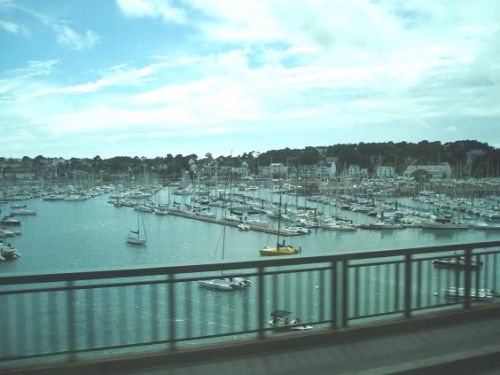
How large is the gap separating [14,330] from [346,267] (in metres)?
3.92

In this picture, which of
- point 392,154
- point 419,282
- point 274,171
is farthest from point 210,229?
point 392,154

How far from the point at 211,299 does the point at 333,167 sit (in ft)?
527

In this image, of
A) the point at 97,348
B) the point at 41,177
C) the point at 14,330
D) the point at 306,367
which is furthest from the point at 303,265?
the point at 41,177

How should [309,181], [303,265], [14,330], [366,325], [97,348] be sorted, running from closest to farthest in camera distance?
[14,330]
[97,348]
[303,265]
[366,325]
[309,181]

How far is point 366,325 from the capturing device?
6875 mm

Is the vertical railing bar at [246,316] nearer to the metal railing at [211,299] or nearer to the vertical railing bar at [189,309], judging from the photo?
the metal railing at [211,299]

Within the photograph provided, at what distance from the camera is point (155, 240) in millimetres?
64125

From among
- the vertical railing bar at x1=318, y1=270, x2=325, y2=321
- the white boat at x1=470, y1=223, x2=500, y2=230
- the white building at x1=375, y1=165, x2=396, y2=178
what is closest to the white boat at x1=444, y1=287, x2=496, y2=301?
the vertical railing bar at x1=318, y1=270, x2=325, y2=321

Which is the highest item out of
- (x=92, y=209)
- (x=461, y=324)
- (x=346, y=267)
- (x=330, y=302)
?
(x=346, y=267)

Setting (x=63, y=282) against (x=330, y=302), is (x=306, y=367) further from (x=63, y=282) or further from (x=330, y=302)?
(x=63, y=282)

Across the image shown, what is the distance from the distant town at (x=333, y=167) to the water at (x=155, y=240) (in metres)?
60.0

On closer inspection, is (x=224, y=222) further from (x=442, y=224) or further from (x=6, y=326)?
(x=6, y=326)

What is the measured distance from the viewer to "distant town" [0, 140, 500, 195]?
14275cm

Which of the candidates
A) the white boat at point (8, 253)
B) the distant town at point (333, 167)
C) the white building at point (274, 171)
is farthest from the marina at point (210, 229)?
the white building at point (274, 171)
